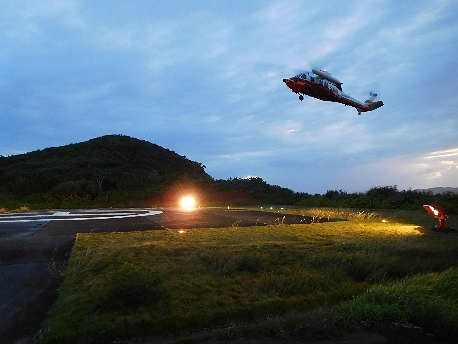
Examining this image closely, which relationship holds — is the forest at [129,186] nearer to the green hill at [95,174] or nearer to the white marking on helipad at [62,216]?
the green hill at [95,174]

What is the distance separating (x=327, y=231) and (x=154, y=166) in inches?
2956

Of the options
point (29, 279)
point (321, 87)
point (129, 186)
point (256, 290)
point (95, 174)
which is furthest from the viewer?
point (95, 174)

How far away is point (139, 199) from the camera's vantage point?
139 ft

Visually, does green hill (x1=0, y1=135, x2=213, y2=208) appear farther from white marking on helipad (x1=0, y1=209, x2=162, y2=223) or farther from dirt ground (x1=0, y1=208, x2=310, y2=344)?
dirt ground (x1=0, y1=208, x2=310, y2=344)

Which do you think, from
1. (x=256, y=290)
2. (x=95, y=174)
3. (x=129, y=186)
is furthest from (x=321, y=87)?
(x=95, y=174)

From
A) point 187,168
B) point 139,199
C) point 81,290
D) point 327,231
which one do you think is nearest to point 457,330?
Answer: point 81,290

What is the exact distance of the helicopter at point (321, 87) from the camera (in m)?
21.9

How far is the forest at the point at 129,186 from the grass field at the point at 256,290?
18.9 m

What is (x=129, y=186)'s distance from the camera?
5166 centimetres

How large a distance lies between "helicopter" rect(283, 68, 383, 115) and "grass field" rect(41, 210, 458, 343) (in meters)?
12.7

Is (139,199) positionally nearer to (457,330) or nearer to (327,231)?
(327,231)

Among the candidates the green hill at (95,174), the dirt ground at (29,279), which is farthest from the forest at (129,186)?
the dirt ground at (29,279)

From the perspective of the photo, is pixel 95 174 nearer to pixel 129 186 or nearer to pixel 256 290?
pixel 129 186

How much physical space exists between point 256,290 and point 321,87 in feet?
57.1
